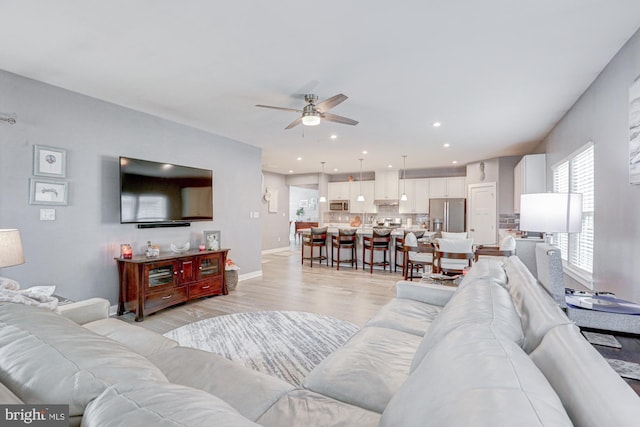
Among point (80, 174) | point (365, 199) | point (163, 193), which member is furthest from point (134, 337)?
point (365, 199)

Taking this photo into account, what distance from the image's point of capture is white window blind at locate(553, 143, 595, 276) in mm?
3115

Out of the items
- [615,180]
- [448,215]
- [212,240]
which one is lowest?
[212,240]

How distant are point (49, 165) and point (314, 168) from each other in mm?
6287

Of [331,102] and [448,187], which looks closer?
[331,102]

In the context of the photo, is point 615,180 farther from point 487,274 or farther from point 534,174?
point 534,174

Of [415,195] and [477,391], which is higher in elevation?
[415,195]

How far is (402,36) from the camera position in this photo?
2.23 meters

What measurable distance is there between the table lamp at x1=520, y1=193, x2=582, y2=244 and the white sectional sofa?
109 centimetres

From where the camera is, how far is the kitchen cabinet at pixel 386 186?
8.80 m

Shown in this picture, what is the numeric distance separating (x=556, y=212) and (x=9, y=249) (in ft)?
12.9

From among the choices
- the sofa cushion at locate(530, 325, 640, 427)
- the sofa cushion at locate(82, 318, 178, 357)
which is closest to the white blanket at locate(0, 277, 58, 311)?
the sofa cushion at locate(82, 318, 178, 357)

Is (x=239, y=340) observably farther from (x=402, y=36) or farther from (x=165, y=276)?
(x=402, y=36)

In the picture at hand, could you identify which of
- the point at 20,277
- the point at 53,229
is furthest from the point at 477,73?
the point at 20,277

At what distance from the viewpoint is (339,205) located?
31.6ft
